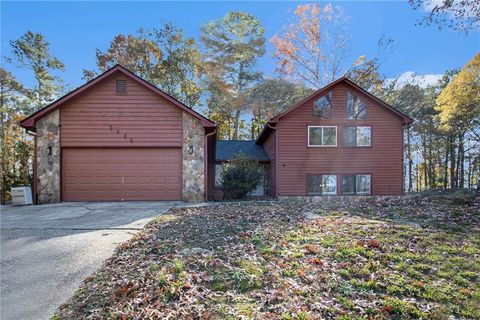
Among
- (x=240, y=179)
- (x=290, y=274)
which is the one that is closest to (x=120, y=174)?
(x=240, y=179)

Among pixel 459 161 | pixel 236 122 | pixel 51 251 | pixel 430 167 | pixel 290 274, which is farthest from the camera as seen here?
pixel 236 122

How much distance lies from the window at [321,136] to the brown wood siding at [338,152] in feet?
0.67

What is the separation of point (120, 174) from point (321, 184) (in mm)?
9319

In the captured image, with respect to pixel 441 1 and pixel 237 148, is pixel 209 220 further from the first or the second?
pixel 237 148

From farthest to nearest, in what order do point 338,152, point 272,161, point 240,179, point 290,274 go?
point 272,161, point 338,152, point 240,179, point 290,274

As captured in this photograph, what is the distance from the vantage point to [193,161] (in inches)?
478

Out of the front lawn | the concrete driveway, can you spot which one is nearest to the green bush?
the concrete driveway

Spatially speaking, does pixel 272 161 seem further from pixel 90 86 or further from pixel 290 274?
pixel 290 274

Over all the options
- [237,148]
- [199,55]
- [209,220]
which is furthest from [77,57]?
[209,220]

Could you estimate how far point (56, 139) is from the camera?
39.4 ft

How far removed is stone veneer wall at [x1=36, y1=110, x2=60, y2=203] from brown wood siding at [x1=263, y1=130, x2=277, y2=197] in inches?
378

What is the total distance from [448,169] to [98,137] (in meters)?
26.0

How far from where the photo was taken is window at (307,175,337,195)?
15531mm

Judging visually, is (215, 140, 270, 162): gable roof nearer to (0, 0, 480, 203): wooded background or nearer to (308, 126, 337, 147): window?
(308, 126, 337, 147): window
